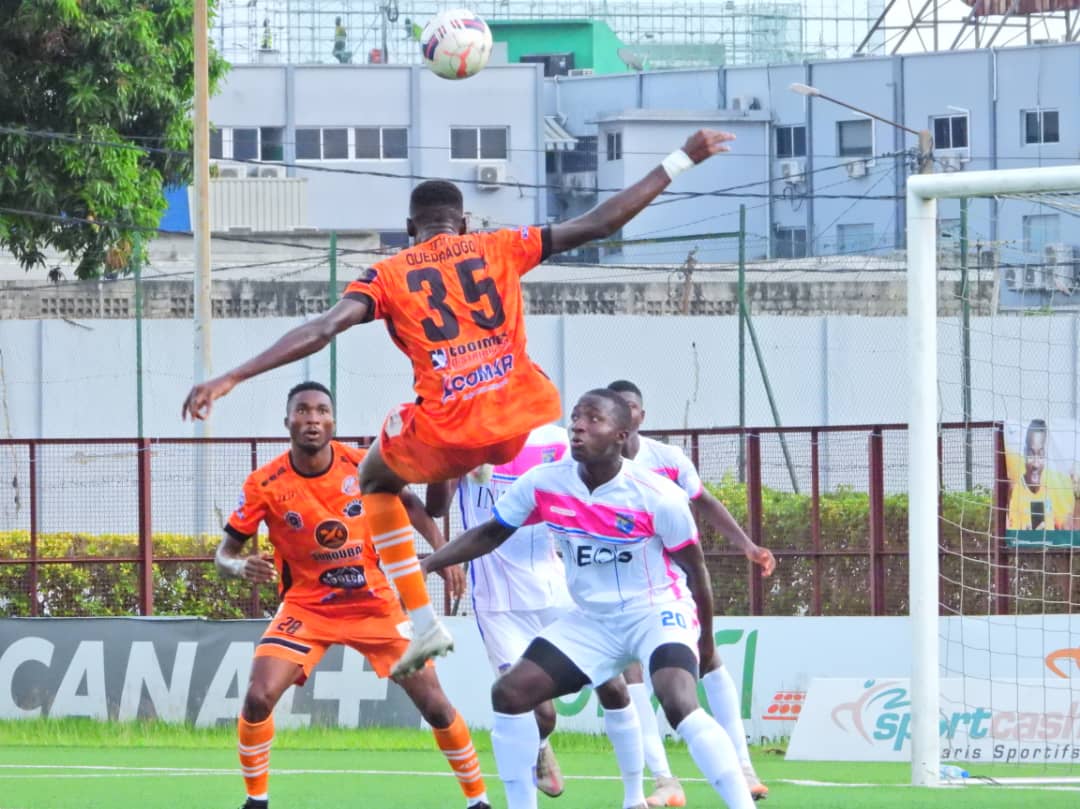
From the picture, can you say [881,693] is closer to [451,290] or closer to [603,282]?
[451,290]

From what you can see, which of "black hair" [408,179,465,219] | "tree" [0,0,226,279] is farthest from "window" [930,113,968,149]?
"black hair" [408,179,465,219]

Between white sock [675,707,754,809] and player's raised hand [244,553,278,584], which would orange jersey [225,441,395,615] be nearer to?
player's raised hand [244,553,278,584]

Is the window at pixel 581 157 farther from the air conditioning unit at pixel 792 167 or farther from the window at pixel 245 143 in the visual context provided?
the window at pixel 245 143

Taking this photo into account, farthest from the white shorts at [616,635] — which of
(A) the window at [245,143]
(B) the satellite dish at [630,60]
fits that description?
(B) the satellite dish at [630,60]

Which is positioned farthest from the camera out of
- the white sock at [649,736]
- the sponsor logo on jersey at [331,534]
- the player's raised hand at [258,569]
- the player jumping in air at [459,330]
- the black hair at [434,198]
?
the white sock at [649,736]

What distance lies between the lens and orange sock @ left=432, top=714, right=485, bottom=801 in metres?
8.56

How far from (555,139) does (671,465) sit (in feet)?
157

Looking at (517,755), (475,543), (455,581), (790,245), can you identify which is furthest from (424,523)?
(790,245)

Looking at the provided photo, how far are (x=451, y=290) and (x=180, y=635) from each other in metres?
8.54

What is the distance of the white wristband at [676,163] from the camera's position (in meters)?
6.99

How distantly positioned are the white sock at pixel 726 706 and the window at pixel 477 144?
46.8 m

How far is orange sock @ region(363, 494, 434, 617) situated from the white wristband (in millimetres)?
1796

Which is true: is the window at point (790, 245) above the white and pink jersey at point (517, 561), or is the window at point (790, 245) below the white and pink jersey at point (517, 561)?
above

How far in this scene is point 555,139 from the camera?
5653cm
